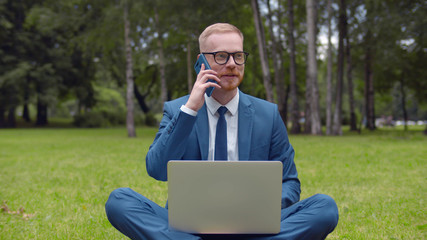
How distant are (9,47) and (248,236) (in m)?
39.1

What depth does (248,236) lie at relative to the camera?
281cm

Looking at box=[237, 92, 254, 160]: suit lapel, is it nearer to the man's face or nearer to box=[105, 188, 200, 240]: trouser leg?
the man's face

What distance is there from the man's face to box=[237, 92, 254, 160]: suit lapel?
0.65ft

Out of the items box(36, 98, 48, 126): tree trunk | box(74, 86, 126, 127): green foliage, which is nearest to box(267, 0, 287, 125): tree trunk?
box(74, 86, 126, 127): green foliage

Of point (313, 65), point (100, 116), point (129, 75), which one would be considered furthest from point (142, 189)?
point (100, 116)

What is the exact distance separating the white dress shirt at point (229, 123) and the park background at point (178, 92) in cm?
45

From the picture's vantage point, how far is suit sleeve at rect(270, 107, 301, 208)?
10.0ft

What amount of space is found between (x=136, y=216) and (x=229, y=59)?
4.13ft

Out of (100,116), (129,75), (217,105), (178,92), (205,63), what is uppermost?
(129,75)

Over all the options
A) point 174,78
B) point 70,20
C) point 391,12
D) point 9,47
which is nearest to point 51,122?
point 9,47

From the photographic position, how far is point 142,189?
718 centimetres

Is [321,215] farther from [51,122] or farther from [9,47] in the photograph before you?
[51,122]

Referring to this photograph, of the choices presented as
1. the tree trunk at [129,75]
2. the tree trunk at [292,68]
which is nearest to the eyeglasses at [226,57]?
the tree trunk at [129,75]

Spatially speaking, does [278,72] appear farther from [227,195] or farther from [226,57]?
[227,195]
